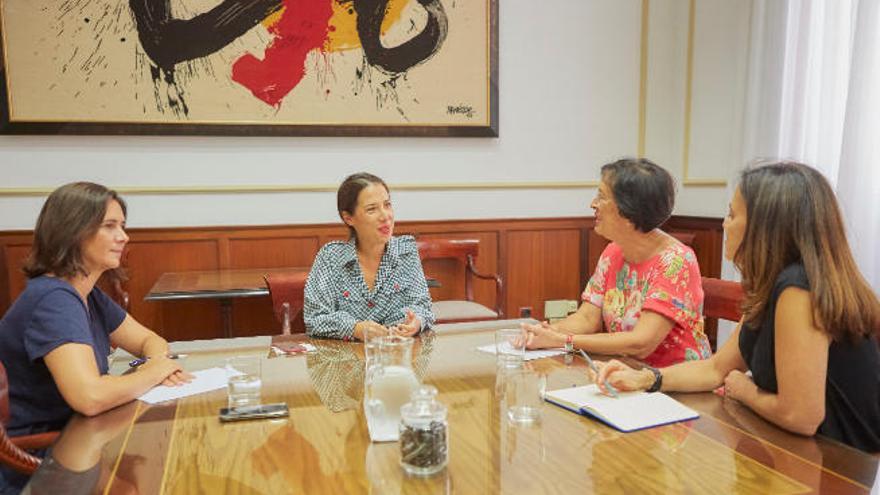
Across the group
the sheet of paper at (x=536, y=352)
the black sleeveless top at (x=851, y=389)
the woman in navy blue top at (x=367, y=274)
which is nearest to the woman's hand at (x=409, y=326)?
the woman in navy blue top at (x=367, y=274)

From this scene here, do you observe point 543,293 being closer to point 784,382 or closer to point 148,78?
point 148,78

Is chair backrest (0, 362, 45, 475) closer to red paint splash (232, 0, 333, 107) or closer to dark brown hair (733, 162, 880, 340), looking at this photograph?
dark brown hair (733, 162, 880, 340)

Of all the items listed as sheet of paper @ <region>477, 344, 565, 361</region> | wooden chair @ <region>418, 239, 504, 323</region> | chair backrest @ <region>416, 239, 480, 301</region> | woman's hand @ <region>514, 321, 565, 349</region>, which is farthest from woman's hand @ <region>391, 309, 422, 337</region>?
chair backrest @ <region>416, 239, 480, 301</region>

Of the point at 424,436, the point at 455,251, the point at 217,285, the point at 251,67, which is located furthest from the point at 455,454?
the point at 251,67

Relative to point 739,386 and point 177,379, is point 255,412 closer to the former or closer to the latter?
point 177,379

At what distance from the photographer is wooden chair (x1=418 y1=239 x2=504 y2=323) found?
350cm

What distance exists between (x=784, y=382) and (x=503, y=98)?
10.9 ft

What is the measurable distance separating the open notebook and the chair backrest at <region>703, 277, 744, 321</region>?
0.83m

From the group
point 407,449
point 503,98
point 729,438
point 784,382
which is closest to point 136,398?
point 407,449

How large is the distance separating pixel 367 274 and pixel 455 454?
50.7 inches

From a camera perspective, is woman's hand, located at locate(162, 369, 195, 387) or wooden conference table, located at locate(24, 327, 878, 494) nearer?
wooden conference table, located at locate(24, 327, 878, 494)

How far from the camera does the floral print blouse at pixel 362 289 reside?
2223 millimetres

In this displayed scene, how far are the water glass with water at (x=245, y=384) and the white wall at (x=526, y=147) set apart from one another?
2670 mm

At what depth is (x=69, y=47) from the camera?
3590 mm
